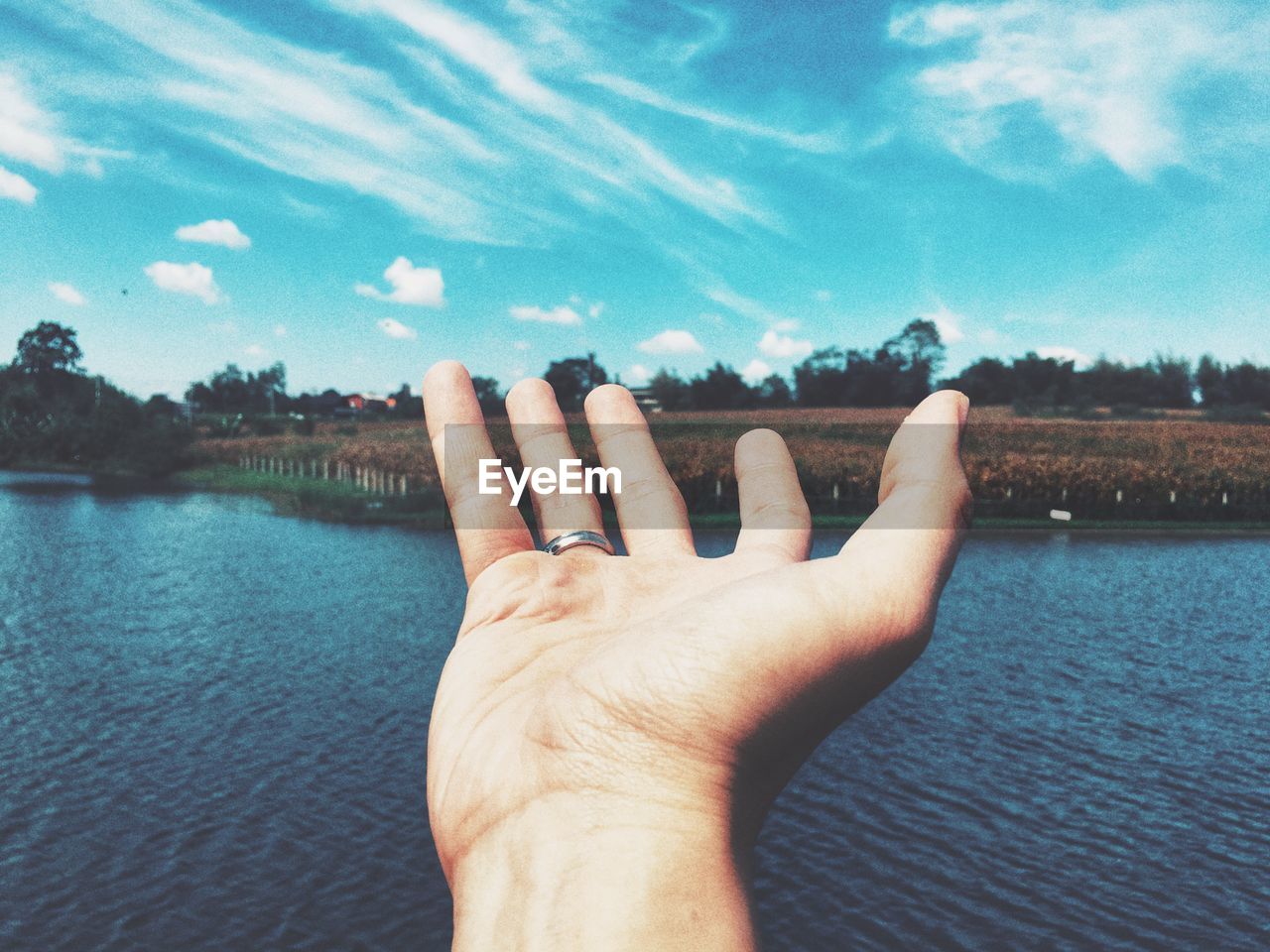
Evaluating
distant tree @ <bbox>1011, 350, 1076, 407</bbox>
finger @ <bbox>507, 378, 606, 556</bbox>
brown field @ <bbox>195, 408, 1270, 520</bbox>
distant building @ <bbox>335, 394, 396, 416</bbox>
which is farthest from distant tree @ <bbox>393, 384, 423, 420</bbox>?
finger @ <bbox>507, 378, 606, 556</bbox>

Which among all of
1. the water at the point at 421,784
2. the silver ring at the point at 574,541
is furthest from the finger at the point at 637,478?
the water at the point at 421,784

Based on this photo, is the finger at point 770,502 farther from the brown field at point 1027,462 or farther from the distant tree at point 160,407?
the distant tree at point 160,407

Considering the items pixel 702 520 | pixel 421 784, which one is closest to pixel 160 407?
pixel 702 520

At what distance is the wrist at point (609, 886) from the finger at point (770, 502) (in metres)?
1.19

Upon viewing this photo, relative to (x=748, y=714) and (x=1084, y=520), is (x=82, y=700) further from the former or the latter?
(x=1084, y=520)

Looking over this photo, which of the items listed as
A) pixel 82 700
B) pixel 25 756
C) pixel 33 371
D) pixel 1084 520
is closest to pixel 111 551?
pixel 82 700

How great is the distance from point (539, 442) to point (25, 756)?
18.0 m

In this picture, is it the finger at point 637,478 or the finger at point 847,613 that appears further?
the finger at point 637,478

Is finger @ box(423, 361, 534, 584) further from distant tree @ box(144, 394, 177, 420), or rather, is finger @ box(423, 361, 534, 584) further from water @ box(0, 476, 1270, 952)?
distant tree @ box(144, 394, 177, 420)

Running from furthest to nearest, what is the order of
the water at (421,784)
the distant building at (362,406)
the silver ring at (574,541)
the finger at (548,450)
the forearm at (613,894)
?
the distant building at (362,406), the water at (421,784), the finger at (548,450), the silver ring at (574,541), the forearm at (613,894)

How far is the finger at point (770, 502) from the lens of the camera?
3518mm

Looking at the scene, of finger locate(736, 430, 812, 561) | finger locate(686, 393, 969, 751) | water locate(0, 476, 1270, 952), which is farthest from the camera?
water locate(0, 476, 1270, 952)

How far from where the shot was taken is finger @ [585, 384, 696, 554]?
4191mm

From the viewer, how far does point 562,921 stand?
2.40m
